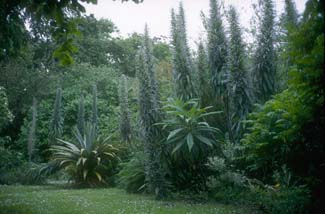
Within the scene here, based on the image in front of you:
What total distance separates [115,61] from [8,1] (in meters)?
25.4

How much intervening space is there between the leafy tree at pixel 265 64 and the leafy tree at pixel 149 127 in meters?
3.11

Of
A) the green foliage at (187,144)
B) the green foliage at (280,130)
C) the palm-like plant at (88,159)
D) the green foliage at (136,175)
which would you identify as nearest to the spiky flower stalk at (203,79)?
the green foliage at (187,144)

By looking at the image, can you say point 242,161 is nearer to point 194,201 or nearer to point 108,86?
point 194,201

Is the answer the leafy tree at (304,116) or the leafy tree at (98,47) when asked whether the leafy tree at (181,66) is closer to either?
the leafy tree at (304,116)

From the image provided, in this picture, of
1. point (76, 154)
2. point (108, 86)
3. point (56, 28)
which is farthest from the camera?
point (108, 86)

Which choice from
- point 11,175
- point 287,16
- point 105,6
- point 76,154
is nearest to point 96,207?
point 105,6

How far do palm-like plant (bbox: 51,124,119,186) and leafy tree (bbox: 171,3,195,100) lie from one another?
438 cm

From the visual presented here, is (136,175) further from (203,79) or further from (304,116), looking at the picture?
(304,116)

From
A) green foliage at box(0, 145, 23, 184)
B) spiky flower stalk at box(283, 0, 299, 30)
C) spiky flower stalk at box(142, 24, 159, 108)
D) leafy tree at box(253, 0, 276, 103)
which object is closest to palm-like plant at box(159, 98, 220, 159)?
spiky flower stalk at box(142, 24, 159, 108)

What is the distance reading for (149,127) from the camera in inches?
332

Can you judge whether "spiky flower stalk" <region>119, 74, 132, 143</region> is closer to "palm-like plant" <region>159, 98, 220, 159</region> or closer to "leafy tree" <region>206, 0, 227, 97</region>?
"leafy tree" <region>206, 0, 227, 97</region>

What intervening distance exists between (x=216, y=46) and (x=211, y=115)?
231cm

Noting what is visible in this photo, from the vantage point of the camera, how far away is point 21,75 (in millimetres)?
18484

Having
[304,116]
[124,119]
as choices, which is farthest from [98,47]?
[304,116]
